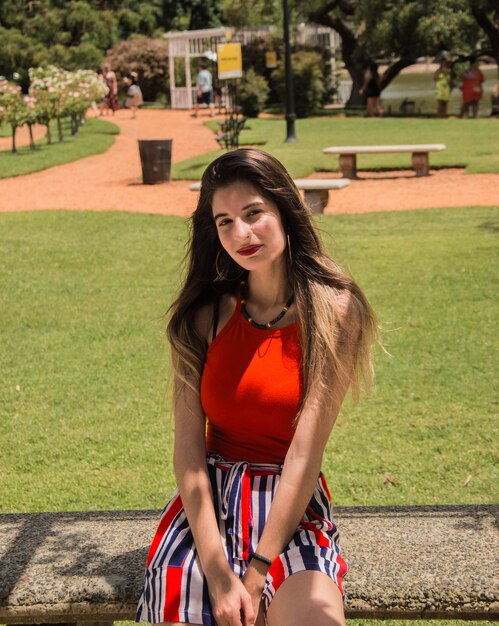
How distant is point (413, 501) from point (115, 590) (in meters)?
2.27

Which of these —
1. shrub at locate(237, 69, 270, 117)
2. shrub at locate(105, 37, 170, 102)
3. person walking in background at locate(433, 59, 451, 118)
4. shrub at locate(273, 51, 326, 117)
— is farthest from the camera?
shrub at locate(105, 37, 170, 102)

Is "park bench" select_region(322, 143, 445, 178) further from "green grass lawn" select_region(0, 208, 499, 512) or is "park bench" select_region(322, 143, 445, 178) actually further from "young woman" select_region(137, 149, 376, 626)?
"young woman" select_region(137, 149, 376, 626)

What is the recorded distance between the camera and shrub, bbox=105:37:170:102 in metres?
39.7

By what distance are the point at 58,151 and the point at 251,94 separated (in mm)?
10545

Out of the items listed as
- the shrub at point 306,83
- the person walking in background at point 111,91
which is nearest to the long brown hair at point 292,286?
the shrub at point 306,83

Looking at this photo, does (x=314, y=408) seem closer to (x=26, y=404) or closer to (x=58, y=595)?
(x=58, y=595)

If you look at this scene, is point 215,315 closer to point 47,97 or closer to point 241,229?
point 241,229

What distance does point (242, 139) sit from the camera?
79.4 feet

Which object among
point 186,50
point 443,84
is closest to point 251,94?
point 186,50

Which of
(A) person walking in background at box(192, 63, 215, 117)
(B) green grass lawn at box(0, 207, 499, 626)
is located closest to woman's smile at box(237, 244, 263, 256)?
(B) green grass lawn at box(0, 207, 499, 626)

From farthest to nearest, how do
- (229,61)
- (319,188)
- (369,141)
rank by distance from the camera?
(369,141)
(229,61)
(319,188)

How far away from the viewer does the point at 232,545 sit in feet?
8.38

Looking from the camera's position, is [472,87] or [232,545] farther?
[472,87]

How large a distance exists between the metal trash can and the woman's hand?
14.4 metres
